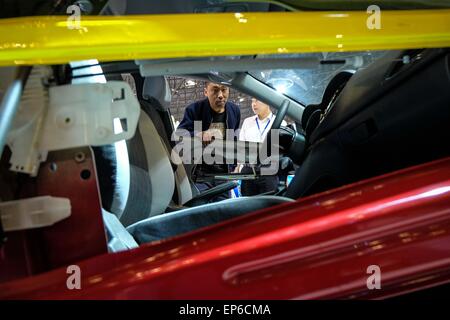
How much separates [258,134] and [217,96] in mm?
416

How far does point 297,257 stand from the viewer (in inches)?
25.3

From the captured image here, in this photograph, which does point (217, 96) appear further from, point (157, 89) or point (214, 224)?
point (214, 224)

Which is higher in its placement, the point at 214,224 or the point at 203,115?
the point at 203,115

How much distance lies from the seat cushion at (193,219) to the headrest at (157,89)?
0.89 meters

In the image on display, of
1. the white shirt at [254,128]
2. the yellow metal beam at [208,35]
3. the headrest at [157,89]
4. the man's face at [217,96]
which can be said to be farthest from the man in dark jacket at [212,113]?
the yellow metal beam at [208,35]

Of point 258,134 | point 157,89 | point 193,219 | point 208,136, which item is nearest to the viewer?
point 193,219

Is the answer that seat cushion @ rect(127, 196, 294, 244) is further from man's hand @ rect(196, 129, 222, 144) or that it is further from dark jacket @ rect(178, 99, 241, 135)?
dark jacket @ rect(178, 99, 241, 135)

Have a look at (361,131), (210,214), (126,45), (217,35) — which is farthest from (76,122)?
(361,131)

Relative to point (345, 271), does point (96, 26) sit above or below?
above

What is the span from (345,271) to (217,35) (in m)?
0.48

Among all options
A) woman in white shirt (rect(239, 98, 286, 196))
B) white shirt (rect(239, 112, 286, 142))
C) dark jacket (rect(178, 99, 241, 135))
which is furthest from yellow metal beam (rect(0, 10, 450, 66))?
dark jacket (rect(178, 99, 241, 135))

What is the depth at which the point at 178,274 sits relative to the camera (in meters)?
0.64

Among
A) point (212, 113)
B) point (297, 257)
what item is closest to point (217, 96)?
point (212, 113)
